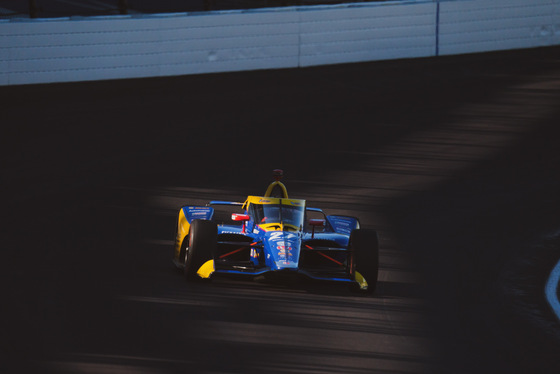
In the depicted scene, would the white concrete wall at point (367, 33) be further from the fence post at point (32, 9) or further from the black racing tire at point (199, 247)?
the black racing tire at point (199, 247)

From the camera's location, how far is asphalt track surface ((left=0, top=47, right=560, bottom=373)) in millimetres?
9234

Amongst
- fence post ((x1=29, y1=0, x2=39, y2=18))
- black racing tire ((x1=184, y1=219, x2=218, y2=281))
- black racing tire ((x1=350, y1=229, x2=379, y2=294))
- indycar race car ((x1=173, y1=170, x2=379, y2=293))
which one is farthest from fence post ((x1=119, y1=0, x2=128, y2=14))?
black racing tire ((x1=350, y1=229, x2=379, y2=294))

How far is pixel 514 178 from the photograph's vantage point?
57.5ft

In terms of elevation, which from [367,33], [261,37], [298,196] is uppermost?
[367,33]

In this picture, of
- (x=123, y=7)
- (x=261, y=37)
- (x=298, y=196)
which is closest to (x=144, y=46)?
(x=123, y=7)

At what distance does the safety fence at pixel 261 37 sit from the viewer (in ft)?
72.1

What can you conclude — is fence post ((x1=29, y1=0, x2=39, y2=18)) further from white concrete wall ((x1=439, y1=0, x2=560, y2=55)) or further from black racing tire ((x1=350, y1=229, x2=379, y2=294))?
black racing tire ((x1=350, y1=229, x2=379, y2=294))

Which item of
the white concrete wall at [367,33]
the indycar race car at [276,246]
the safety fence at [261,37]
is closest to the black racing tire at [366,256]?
the indycar race car at [276,246]

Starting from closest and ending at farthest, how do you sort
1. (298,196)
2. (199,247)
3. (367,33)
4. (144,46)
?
(199,247) → (298,196) → (144,46) → (367,33)

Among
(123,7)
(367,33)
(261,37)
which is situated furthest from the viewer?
(367,33)

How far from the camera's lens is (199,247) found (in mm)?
10938

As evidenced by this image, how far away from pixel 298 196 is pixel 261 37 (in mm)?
9217

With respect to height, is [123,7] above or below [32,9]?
above

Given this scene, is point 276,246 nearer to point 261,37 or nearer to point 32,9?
point 32,9
